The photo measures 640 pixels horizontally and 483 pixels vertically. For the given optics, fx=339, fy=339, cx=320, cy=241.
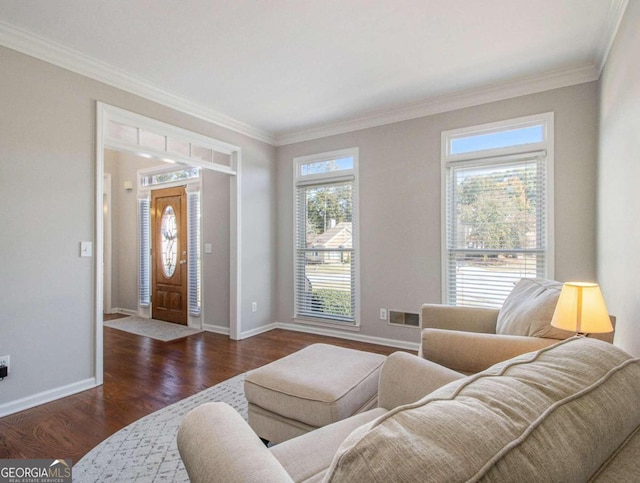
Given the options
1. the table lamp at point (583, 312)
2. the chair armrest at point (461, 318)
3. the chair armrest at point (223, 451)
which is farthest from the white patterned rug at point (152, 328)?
the table lamp at point (583, 312)

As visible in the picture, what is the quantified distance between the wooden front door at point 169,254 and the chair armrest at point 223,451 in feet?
14.3

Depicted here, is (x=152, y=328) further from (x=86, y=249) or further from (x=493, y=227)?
(x=493, y=227)

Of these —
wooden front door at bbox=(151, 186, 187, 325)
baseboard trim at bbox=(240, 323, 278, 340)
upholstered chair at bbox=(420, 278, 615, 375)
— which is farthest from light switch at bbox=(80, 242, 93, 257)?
upholstered chair at bbox=(420, 278, 615, 375)

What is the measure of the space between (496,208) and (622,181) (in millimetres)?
1258

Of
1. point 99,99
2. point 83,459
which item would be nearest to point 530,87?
point 99,99

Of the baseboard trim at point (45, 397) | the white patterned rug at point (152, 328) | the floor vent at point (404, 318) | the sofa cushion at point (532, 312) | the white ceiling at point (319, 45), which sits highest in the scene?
the white ceiling at point (319, 45)

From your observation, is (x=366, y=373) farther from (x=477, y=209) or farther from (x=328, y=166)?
(x=328, y=166)

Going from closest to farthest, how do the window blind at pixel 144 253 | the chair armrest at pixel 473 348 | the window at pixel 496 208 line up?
the chair armrest at pixel 473 348, the window at pixel 496 208, the window blind at pixel 144 253

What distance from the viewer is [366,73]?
3.04 meters

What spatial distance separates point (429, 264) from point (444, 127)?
1472 mm

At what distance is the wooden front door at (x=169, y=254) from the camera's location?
5.11m

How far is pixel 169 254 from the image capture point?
5.30 m

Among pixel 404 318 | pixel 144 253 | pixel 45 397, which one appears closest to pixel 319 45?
pixel 404 318

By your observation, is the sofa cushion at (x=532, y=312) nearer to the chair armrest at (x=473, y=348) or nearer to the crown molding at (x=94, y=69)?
the chair armrest at (x=473, y=348)
